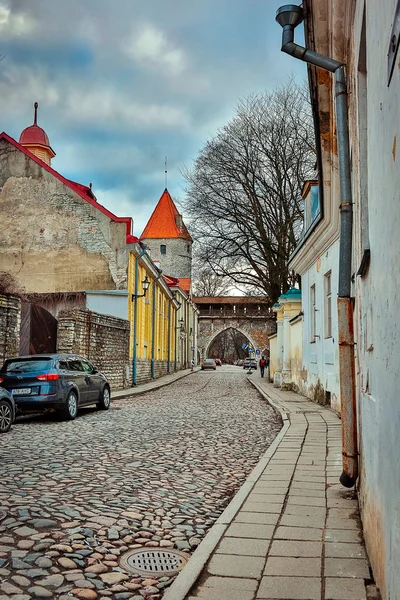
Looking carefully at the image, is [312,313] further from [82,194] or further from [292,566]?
[292,566]

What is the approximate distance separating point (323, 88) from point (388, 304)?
6.14 metres

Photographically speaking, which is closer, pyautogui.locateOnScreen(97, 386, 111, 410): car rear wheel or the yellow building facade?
pyautogui.locateOnScreen(97, 386, 111, 410): car rear wheel

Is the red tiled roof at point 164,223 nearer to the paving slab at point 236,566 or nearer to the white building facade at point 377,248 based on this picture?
the white building facade at point 377,248

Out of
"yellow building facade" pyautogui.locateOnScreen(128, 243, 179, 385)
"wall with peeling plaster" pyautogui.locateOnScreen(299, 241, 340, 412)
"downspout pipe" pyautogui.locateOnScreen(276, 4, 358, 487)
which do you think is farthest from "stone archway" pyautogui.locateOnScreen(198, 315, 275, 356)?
"downspout pipe" pyautogui.locateOnScreen(276, 4, 358, 487)

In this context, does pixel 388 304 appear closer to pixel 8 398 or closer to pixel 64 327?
pixel 8 398

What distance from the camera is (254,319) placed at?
6750 cm

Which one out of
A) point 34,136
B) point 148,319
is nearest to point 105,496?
point 148,319

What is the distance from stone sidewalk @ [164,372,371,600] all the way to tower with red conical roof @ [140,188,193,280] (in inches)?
2324

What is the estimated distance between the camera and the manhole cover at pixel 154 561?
3746 mm

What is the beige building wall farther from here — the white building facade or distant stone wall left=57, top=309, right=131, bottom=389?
the white building facade

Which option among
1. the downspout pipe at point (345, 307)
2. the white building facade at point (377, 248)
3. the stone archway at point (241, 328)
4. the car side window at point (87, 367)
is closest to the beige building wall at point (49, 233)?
the car side window at point (87, 367)

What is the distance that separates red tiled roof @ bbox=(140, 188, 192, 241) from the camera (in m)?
67.0

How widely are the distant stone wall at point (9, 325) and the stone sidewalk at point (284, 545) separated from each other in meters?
9.54

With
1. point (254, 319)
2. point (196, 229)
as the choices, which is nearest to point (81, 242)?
point (196, 229)
